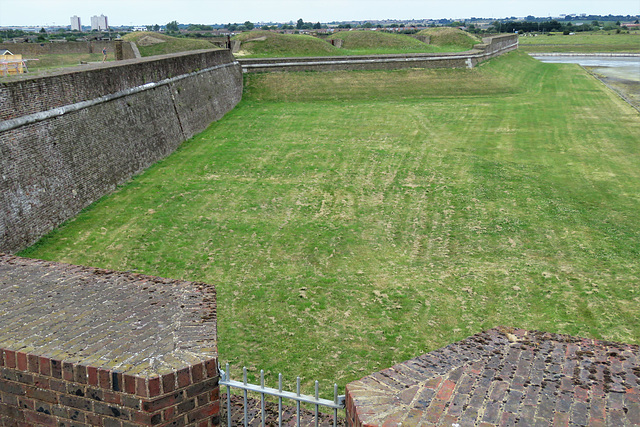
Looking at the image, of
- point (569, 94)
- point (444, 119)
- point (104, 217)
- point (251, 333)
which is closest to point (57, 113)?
point (104, 217)

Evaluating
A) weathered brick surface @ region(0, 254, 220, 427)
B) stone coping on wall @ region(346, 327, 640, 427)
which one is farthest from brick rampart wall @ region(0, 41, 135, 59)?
stone coping on wall @ region(346, 327, 640, 427)

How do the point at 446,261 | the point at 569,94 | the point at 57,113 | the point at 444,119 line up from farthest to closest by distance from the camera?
the point at 569,94
the point at 444,119
the point at 57,113
the point at 446,261

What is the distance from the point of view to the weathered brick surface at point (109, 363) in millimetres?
3863

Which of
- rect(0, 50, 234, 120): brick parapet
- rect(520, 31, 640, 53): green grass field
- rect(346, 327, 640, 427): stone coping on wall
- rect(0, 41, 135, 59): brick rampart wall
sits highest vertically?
rect(520, 31, 640, 53): green grass field

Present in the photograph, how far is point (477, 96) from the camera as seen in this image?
107 feet

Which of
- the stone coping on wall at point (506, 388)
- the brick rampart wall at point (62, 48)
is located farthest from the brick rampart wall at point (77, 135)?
the brick rampart wall at point (62, 48)

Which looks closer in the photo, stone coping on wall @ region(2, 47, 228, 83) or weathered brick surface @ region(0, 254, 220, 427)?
weathered brick surface @ region(0, 254, 220, 427)

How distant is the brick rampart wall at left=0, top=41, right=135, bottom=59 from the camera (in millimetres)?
31719

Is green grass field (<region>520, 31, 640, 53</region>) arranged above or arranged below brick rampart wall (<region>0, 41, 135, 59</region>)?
above

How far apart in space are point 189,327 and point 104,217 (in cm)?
1057

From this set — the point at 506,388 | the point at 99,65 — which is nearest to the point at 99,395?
the point at 506,388

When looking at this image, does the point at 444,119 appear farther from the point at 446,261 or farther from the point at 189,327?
the point at 189,327

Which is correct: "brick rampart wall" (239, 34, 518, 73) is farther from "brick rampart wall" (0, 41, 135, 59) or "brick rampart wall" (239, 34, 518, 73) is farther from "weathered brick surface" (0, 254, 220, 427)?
"weathered brick surface" (0, 254, 220, 427)

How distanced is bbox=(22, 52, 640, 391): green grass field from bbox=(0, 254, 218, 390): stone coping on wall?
335 cm
